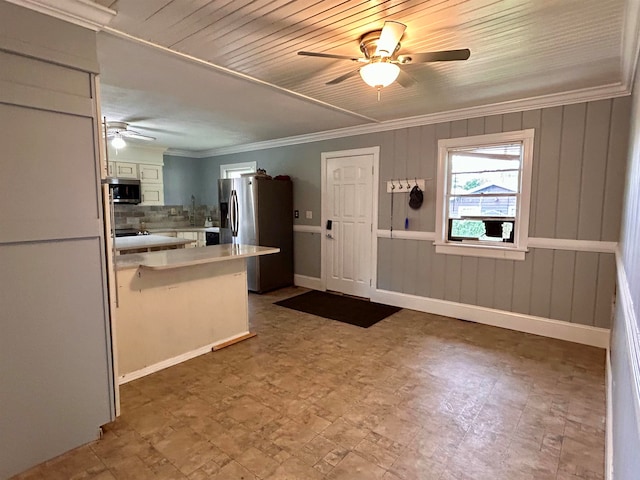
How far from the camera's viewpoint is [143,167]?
6.17 metres

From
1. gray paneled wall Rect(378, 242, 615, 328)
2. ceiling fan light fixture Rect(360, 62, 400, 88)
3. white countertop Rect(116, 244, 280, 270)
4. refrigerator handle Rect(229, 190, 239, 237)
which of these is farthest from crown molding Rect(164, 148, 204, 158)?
ceiling fan light fixture Rect(360, 62, 400, 88)

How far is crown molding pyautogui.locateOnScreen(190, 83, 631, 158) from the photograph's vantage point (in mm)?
3160

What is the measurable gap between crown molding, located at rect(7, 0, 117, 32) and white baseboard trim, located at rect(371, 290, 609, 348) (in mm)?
4049

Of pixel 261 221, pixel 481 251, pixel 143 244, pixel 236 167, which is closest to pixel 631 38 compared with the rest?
pixel 481 251

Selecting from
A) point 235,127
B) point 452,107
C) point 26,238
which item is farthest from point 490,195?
point 26,238

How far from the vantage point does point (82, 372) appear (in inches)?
77.9

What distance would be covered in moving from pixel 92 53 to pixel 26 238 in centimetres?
105

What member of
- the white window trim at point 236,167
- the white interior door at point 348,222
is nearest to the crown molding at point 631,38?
the white interior door at point 348,222

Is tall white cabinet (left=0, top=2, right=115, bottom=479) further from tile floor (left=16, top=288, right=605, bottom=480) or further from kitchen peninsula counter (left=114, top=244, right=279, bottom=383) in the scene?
kitchen peninsula counter (left=114, top=244, right=279, bottom=383)

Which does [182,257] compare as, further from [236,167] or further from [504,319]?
[236,167]

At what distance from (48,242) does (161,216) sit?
5357 millimetres

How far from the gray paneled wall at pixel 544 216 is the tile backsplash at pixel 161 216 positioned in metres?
4.22

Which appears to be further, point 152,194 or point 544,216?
point 152,194

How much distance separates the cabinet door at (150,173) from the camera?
6.15 m
